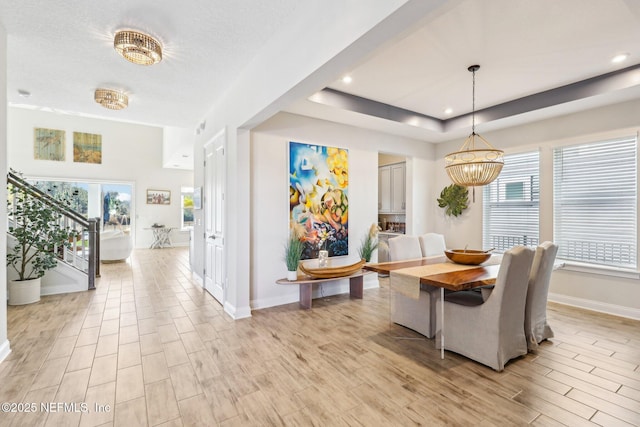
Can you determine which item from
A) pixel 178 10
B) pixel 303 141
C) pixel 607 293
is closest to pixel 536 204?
pixel 607 293

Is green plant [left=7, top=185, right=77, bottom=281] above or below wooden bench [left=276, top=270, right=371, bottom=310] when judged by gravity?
above

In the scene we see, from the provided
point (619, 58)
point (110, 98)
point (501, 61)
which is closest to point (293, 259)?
point (110, 98)

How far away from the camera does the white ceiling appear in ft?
7.39

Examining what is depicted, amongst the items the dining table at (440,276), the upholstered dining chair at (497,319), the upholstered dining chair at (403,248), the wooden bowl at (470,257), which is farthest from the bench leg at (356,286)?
the upholstered dining chair at (497,319)

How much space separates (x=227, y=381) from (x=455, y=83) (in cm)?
383

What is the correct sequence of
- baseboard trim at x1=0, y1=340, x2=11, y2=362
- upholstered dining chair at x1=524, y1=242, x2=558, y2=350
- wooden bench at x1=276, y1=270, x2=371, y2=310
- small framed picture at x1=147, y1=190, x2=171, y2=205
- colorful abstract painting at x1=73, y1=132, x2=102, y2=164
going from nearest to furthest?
baseboard trim at x1=0, y1=340, x2=11, y2=362 < upholstered dining chair at x1=524, y1=242, x2=558, y2=350 < wooden bench at x1=276, y1=270, x2=371, y2=310 < colorful abstract painting at x1=73, y1=132, x2=102, y2=164 < small framed picture at x1=147, y1=190, x2=171, y2=205

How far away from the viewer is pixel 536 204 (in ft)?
14.4

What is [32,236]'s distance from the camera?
405 cm

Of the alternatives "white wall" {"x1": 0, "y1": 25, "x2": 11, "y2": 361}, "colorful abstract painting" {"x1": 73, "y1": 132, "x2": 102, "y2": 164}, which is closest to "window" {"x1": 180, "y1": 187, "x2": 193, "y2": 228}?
"colorful abstract painting" {"x1": 73, "y1": 132, "x2": 102, "y2": 164}

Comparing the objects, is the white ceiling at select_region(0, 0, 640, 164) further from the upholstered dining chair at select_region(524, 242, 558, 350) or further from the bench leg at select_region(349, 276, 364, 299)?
the bench leg at select_region(349, 276, 364, 299)

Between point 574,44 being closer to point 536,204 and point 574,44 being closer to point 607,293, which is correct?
point 536,204

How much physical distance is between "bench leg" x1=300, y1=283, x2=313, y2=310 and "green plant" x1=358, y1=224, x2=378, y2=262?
1067 millimetres

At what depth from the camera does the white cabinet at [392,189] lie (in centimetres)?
613

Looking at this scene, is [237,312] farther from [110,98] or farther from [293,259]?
[110,98]
